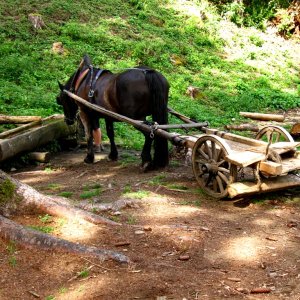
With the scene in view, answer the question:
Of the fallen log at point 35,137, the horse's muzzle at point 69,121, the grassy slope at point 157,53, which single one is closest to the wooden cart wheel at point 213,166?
the fallen log at point 35,137

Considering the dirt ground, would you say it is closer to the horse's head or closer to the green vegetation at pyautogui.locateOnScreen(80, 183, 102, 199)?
the green vegetation at pyautogui.locateOnScreen(80, 183, 102, 199)

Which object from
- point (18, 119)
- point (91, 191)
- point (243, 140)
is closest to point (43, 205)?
point (91, 191)

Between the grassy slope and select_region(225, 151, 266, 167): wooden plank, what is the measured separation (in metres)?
6.47

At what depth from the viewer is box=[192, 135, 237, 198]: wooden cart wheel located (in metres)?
6.16

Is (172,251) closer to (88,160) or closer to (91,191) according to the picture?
(91,191)

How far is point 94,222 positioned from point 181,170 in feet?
12.2

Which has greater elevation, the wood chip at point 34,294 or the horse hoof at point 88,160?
the wood chip at point 34,294

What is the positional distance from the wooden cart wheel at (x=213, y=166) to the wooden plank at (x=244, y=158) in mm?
135

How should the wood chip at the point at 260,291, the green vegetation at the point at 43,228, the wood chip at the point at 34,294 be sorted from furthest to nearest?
1. the green vegetation at the point at 43,228
2. the wood chip at the point at 260,291
3. the wood chip at the point at 34,294

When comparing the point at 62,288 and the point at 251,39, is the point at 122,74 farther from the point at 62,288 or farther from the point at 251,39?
the point at 251,39

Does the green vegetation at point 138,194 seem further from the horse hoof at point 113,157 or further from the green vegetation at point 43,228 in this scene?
the horse hoof at point 113,157

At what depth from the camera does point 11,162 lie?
374 inches

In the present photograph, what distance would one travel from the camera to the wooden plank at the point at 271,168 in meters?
5.73

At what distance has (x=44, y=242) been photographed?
13.8 feet
